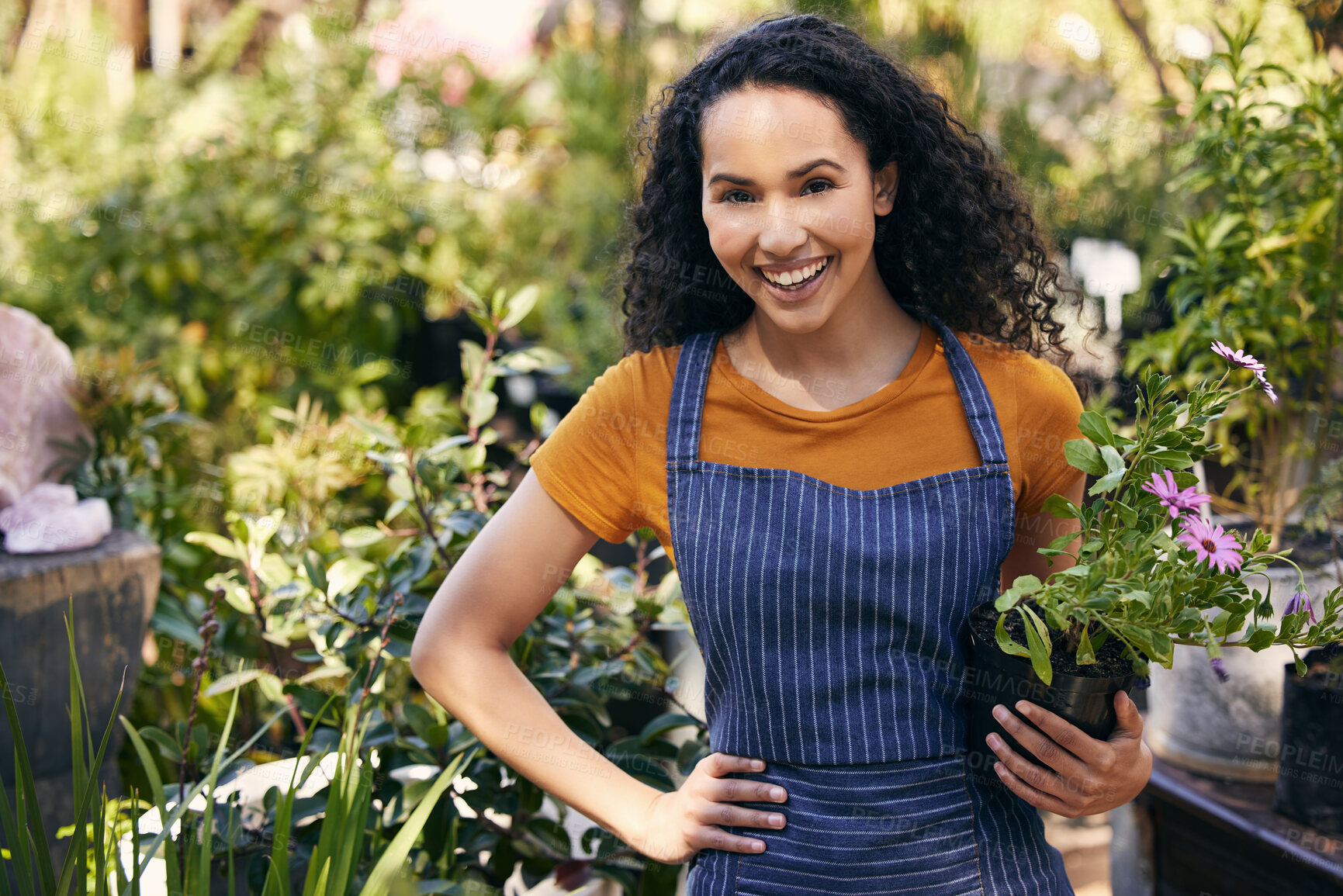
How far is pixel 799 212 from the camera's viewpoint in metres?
1.18

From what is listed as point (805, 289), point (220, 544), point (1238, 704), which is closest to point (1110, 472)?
point (805, 289)

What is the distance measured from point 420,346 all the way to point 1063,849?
121 inches

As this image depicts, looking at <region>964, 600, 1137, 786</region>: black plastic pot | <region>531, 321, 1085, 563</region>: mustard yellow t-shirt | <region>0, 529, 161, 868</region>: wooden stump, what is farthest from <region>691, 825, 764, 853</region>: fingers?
<region>0, 529, 161, 868</region>: wooden stump

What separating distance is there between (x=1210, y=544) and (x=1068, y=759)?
29 centimetres

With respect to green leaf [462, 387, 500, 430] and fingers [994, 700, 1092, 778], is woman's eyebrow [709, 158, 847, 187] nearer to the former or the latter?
fingers [994, 700, 1092, 778]

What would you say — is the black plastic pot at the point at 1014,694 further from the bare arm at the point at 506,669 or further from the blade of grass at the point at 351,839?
the blade of grass at the point at 351,839

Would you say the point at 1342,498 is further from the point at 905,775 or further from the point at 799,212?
the point at 799,212

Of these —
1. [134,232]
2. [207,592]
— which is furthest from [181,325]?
[207,592]

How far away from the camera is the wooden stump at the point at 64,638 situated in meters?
2.00

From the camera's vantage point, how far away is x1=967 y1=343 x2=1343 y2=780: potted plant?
39.4 inches

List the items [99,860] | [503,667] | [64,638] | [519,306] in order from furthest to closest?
[64,638] → [519,306] → [503,667] → [99,860]

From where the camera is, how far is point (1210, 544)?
39.3 inches

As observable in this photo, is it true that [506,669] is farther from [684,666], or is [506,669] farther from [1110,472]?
[684,666]

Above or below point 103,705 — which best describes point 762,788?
above
